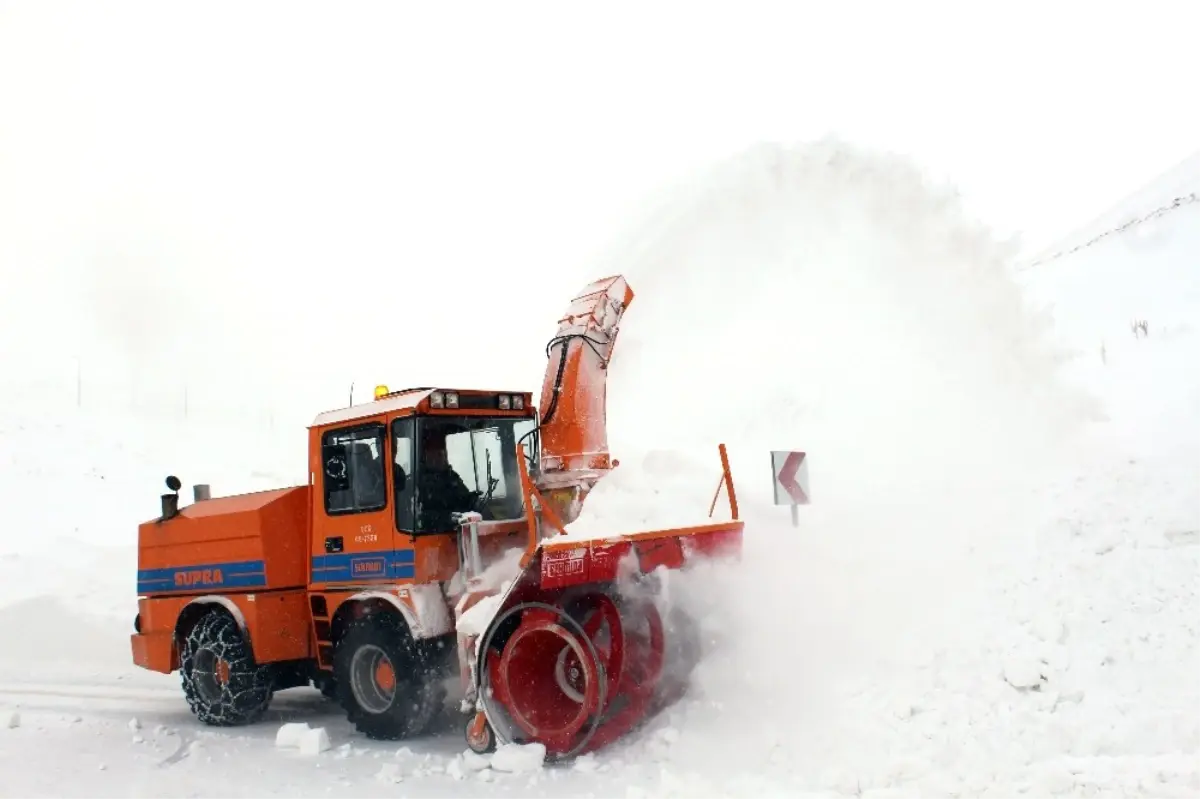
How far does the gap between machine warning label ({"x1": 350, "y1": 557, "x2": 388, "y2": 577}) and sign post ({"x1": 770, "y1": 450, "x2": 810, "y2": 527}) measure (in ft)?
11.0

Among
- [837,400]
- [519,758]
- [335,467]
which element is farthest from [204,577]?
[837,400]

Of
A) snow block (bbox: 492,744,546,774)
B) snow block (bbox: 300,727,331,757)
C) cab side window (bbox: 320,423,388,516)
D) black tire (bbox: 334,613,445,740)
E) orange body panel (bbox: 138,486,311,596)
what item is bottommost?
snow block (bbox: 492,744,546,774)

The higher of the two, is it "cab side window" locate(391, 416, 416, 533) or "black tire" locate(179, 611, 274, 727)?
"cab side window" locate(391, 416, 416, 533)

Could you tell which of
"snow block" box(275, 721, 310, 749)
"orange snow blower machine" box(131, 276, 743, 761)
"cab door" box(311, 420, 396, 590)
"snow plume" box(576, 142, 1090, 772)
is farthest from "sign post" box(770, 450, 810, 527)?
"snow block" box(275, 721, 310, 749)

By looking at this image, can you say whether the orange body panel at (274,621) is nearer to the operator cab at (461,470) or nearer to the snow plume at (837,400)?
the operator cab at (461,470)

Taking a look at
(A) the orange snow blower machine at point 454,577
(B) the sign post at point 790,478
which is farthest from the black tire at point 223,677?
(B) the sign post at point 790,478

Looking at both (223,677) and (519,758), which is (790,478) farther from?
(223,677)

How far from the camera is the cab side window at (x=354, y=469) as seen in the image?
687 cm

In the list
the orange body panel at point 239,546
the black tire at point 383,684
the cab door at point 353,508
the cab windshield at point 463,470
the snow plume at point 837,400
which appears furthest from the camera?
the orange body panel at point 239,546

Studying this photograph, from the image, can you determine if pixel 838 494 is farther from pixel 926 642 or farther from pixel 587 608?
pixel 587 608

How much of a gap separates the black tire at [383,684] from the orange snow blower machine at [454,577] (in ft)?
0.05

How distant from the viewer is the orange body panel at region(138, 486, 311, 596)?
754 cm

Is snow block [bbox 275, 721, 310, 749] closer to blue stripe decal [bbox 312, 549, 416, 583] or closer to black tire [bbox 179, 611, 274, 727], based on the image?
black tire [bbox 179, 611, 274, 727]

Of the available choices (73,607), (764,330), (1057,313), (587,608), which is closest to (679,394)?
(764,330)
